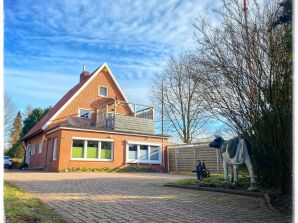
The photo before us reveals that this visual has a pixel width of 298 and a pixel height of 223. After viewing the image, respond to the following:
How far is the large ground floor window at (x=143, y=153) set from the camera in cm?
2120

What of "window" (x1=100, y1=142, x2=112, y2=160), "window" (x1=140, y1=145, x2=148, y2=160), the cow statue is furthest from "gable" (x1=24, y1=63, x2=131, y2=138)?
the cow statue

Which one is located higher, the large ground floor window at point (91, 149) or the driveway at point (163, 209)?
Result: the large ground floor window at point (91, 149)

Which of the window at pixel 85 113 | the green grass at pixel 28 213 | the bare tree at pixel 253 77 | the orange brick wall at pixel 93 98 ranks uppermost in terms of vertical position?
the orange brick wall at pixel 93 98

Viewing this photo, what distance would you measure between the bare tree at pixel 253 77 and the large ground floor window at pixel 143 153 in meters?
14.7

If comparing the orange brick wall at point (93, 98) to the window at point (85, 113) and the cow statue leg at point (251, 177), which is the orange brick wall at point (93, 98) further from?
the cow statue leg at point (251, 177)

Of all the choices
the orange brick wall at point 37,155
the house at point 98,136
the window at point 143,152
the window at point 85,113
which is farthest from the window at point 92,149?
the window at point 85,113

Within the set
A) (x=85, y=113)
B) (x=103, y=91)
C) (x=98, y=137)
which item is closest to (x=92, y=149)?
(x=98, y=137)

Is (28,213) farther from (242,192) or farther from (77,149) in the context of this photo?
(77,149)

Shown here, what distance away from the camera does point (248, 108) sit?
6.30 metres

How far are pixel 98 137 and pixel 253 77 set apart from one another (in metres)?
15.2

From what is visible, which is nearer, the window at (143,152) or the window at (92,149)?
the window at (92,149)

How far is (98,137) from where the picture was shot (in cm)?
1989

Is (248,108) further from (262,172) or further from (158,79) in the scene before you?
(158,79)

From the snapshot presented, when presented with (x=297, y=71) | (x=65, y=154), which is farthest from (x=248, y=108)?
(x=65, y=154)
